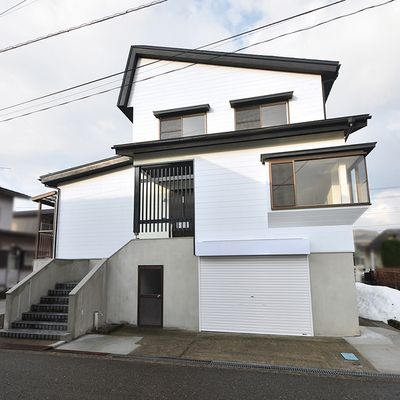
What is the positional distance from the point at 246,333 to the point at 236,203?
148 inches

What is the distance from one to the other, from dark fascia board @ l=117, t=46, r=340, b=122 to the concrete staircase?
722cm

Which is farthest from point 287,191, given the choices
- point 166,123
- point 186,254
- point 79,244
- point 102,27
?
point 79,244

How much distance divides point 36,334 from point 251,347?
214 inches

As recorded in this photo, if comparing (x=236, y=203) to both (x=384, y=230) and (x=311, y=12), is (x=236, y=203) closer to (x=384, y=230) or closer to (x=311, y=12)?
(x=384, y=230)

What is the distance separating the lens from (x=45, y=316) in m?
8.06

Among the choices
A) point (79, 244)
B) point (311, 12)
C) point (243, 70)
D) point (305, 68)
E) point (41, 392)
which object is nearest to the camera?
point (41, 392)

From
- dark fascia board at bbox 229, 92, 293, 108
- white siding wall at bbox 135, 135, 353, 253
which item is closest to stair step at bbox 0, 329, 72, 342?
white siding wall at bbox 135, 135, 353, 253

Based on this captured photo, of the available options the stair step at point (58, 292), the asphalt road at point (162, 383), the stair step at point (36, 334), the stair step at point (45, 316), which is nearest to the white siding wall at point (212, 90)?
the stair step at point (58, 292)

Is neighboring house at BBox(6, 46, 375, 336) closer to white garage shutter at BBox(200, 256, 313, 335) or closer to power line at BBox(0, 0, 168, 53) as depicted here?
white garage shutter at BBox(200, 256, 313, 335)

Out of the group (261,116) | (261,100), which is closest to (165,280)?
(261,116)

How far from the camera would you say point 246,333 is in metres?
8.02

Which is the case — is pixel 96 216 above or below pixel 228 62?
below

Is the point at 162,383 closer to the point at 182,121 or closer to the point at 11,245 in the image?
the point at 11,245

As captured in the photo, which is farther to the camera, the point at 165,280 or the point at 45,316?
the point at 165,280
